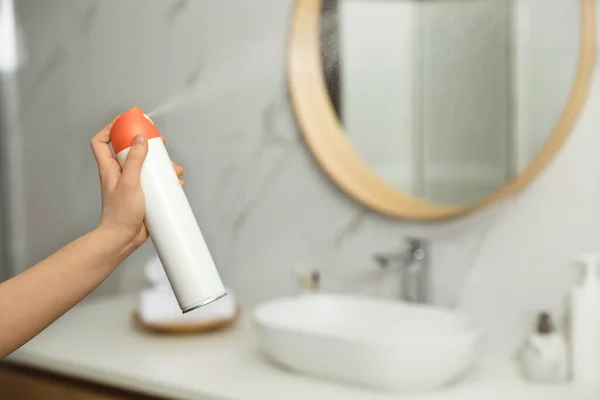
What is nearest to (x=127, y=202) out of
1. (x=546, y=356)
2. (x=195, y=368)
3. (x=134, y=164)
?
(x=134, y=164)

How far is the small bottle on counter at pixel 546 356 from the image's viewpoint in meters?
0.89

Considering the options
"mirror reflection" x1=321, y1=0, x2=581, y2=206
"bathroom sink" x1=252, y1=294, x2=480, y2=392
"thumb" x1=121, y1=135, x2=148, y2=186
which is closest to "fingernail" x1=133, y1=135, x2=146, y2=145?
"thumb" x1=121, y1=135, x2=148, y2=186

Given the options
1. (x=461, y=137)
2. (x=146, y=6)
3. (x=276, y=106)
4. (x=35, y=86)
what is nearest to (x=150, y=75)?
(x=146, y=6)

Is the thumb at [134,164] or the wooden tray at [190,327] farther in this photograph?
the wooden tray at [190,327]

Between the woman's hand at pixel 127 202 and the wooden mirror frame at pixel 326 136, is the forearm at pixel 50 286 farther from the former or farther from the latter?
the wooden mirror frame at pixel 326 136

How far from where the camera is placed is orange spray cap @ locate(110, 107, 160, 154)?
0.58 m

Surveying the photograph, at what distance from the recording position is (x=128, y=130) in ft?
1.91

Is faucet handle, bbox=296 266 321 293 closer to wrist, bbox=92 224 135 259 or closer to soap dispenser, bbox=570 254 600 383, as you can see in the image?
soap dispenser, bbox=570 254 600 383

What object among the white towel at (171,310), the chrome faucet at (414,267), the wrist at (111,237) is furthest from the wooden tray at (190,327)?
the wrist at (111,237)

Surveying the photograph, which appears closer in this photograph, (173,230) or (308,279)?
(173,230)

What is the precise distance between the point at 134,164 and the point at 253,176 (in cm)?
73

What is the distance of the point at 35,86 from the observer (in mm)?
1595

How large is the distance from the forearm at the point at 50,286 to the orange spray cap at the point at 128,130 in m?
0.07

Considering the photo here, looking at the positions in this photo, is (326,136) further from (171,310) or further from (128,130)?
(128,130)
